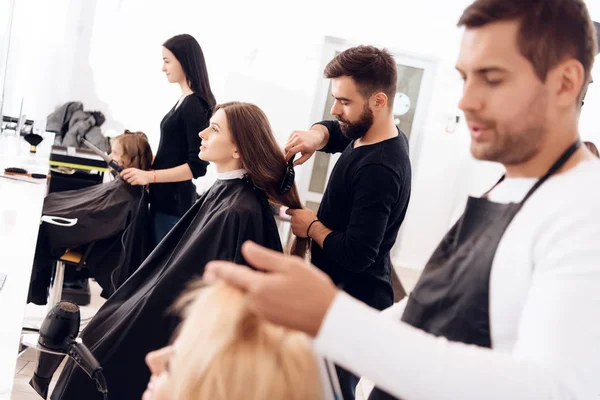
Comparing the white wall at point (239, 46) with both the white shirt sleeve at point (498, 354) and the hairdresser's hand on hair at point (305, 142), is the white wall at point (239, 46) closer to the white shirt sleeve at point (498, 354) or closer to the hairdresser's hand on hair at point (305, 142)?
the hairdresser's hand on hair at point (305, 142)

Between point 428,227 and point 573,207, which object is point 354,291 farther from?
point 428,227

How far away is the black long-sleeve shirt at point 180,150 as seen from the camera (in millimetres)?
2982

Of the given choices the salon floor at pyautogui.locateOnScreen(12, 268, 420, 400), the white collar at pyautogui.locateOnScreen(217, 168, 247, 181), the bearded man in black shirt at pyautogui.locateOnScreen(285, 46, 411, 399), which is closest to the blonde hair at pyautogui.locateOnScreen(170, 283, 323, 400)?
the bearded man in black shirt at pyautogui.locateOnScreen(285, 46, 411, 399)

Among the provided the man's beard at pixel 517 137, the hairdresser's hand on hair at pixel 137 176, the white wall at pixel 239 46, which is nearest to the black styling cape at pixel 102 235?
the hairdresser's hand on hair at pixel 137 176

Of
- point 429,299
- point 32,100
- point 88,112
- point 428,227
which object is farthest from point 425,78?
point 429,299

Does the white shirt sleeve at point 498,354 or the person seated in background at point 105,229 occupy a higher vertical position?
the white shirt sleeve at point 498,354

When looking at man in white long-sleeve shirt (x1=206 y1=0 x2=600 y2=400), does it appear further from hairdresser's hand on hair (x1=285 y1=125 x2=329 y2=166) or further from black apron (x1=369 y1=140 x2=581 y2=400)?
hairdresser's hand on hair (x1=285 y1=125 x2=329 y2=166)

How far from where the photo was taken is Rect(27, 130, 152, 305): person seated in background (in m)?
3.05

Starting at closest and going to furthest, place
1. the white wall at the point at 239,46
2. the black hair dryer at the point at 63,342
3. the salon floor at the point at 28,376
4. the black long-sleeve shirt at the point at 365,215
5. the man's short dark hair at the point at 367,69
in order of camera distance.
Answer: the black hair dryer at the point at 63,342 < the black long-sleeve shirt at the point at 365,215 < the man's short dark hair at the point at 367,69 < the salon floor at the point at 28,376 < the white wall at the point at 239,46

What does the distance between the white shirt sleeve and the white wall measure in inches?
212

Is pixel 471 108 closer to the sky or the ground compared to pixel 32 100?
closer to the sky

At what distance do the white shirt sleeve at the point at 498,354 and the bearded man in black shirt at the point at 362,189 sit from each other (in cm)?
114

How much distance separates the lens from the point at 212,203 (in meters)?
2.29

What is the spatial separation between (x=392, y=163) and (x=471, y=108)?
1.03 metres
